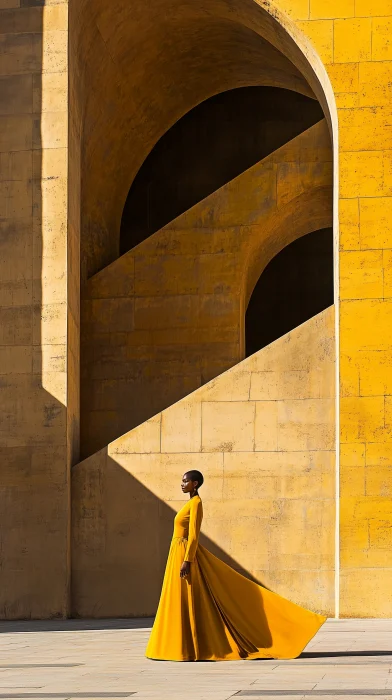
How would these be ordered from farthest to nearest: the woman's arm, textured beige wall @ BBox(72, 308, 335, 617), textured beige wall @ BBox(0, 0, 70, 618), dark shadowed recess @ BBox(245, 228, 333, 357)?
1. dark shadowed recess @ BBox(245, 228, 333, 357)
2. textured beige wall @ BBox(0, 0, 70, 618)
3. textured beige wall @ BBox(72, 308, 335, 617)
4. the woman's arm

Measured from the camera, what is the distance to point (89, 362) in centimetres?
1941

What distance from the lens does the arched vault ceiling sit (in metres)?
18.0

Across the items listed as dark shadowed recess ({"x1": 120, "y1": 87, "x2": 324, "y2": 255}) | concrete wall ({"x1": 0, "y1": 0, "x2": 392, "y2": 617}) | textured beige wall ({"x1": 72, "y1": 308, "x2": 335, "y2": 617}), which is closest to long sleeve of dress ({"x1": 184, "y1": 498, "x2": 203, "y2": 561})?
concrete wall ({"x1": 0, "y1": 0, "x2": 392, "y2": 617})

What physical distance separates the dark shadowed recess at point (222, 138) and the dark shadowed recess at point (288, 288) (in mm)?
3915

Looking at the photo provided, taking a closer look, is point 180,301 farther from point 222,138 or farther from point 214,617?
point 214,617

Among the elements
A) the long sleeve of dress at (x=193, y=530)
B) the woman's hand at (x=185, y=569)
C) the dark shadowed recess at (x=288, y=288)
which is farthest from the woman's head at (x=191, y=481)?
the dark shadowed recess at (x=288, y=288)

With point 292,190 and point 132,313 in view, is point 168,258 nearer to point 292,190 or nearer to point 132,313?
point 132,313

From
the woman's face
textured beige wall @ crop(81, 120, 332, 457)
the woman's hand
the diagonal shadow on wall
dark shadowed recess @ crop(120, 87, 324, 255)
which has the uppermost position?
dark shadowed recess @ crop(120, 87, 324, 255)

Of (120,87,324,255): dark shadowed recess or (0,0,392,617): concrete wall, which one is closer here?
(0,0,392,617): concrete wall

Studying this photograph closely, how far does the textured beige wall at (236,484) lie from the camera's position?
603 inches

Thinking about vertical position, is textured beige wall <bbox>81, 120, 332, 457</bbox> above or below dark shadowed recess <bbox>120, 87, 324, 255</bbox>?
below

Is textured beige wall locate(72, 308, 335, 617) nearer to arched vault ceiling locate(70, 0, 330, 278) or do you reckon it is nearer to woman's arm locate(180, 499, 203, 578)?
arched vault ceiling locate(70, 0, 330, 278)

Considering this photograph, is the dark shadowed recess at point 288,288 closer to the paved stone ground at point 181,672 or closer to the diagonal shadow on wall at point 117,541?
the diagonal shadow on wall at point 117,541

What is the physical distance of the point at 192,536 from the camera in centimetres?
889
